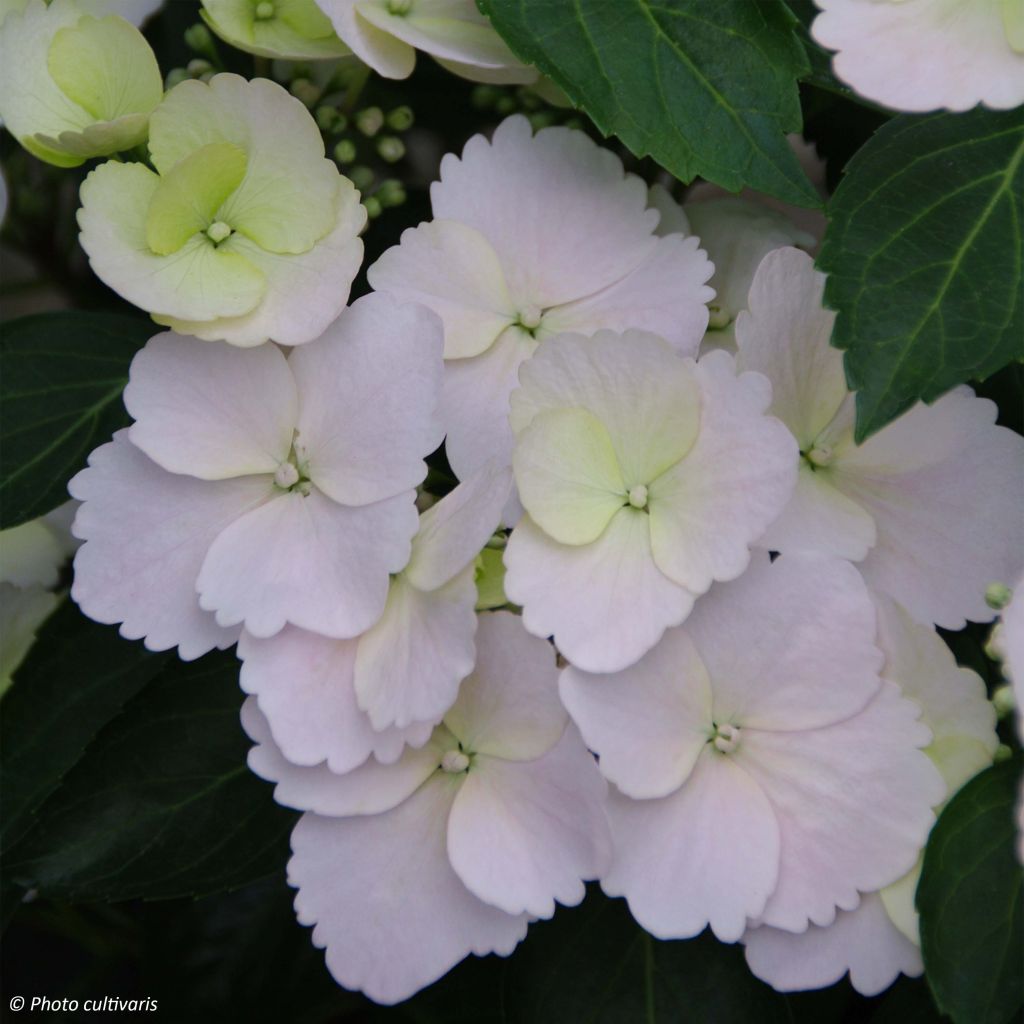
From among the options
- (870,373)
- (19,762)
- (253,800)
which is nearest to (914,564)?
(870,373)

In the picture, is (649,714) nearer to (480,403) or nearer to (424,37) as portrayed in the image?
(480,403)

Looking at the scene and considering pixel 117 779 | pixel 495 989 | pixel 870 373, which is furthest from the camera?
pixel 495 989

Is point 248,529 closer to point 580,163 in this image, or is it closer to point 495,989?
point 580,163

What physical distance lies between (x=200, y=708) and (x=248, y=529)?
0.15 m

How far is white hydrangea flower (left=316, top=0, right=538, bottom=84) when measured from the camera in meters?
0.54

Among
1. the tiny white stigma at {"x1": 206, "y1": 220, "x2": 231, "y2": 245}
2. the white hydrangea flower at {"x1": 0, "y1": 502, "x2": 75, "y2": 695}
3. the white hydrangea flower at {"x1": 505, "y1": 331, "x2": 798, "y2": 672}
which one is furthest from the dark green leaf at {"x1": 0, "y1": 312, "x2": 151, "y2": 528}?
the white hydrangea flower at {"x1": 505, "y1": 331, "x2": 798, "y2": 672}

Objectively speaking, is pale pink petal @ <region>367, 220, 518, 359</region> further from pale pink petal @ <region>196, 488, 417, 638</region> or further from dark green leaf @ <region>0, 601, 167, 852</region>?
dark green leaf @ <region>0, 601, 167, 852</region>

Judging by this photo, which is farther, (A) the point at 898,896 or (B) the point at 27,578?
(B) the point at 27,578

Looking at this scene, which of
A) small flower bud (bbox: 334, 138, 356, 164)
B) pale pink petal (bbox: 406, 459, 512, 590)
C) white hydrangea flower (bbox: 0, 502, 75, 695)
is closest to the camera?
pale pink petal (bbox: 406, 459, 512, 590)

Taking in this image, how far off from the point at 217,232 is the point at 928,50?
11.5 inches

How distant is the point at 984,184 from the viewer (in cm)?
55

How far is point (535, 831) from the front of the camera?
521 mm

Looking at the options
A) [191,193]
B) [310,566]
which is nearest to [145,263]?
[191,193]

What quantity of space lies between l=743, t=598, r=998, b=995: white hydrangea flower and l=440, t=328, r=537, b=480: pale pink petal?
0.17 meters
